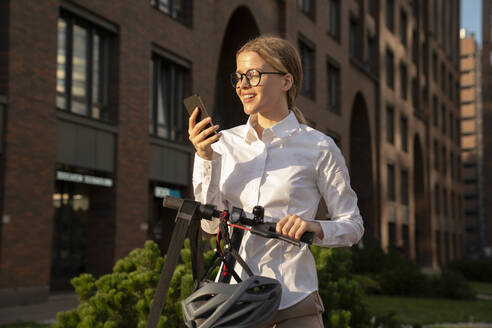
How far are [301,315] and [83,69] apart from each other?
1647cm

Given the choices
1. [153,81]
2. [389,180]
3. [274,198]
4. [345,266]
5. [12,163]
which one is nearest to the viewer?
[274,198]

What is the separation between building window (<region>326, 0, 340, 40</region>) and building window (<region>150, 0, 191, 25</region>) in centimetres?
1372

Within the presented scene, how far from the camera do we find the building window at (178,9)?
20656mm

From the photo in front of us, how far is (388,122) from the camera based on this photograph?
43719mm

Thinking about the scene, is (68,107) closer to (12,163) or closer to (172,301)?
(12,163)

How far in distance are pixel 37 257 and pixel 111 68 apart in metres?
6.00

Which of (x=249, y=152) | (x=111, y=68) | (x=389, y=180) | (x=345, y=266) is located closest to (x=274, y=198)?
(x=249, y=152)

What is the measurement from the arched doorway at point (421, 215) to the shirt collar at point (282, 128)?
50941 millimetres

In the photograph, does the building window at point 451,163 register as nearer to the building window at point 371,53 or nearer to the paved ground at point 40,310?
the building window at point 371,53

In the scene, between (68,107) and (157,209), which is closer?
(68,107)

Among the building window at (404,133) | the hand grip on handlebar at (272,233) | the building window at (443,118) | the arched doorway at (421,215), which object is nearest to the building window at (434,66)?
the building window at (443,118)

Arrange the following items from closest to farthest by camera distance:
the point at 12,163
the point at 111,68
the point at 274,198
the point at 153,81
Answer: the point at 274,198 < the point at 12,163 < the point at 111,68 < the point at 153,81

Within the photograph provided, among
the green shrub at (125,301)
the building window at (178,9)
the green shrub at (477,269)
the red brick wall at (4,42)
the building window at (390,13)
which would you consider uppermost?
the building window at (390,13)

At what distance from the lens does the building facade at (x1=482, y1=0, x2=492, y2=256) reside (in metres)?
96.4
